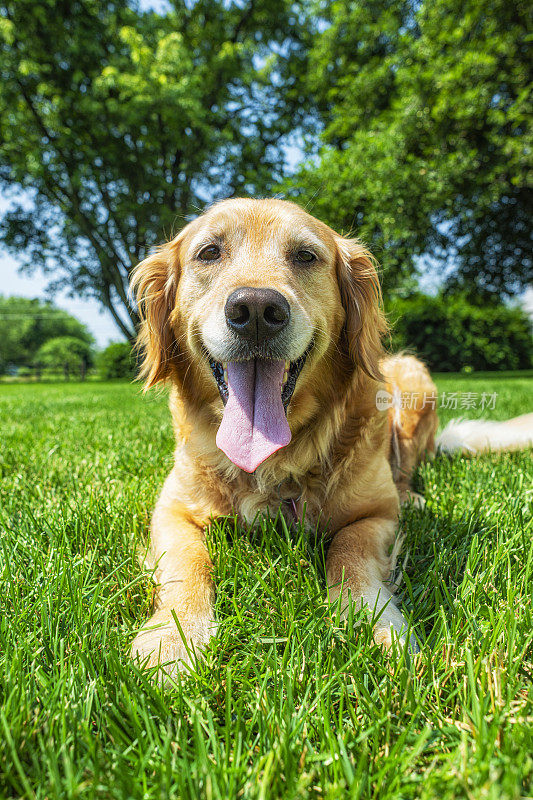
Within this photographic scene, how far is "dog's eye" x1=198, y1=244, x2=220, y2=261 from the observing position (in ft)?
7.19

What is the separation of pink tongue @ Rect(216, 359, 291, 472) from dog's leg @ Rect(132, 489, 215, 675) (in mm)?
378

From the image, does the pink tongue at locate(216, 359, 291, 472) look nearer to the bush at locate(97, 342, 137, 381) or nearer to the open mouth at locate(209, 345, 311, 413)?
the open mouth at locate(209, 345, 311, 413)

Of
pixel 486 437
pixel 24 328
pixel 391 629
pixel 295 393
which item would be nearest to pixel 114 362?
pixel 486 437

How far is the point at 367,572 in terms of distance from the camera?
1549 millimetres

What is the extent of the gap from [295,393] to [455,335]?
22.8 m

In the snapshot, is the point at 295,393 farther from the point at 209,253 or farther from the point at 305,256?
the point at 209,253

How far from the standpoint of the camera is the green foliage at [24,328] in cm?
6475

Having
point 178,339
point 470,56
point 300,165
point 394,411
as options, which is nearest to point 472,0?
point 470,56

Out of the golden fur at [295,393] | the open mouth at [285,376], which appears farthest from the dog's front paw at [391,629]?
the open mouth at [285,376]

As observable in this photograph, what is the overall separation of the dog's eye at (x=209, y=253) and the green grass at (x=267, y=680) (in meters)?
1.27

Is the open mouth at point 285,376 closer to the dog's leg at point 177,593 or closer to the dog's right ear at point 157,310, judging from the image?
the dog's right ear at point 157,310

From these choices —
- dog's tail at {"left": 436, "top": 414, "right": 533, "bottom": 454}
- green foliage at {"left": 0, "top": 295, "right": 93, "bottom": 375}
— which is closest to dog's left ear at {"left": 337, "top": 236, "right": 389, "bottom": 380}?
dog's tail at {"left": 436, "top": 414, "right": 533, "bottom": 454}

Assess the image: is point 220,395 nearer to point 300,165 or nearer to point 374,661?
point 374,661

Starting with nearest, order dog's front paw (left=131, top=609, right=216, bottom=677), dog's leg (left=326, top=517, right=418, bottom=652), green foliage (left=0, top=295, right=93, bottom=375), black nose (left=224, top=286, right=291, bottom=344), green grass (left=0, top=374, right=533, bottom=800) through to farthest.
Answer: green grass (left=0, top=374, right=533, bottom=800) < dog's front paw (left=131, top=609, right=216, bottom=677) < dog's leg (left=326, top=517, right=418, bottom=652) < black nose (left=224, top=286, right=291, bottom=344) < green foliage (left=0, top=295, right=93, bottom=375)
